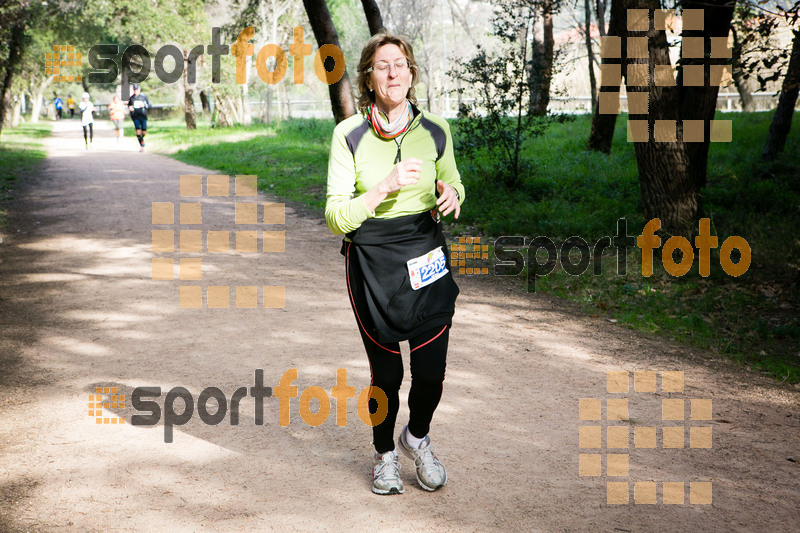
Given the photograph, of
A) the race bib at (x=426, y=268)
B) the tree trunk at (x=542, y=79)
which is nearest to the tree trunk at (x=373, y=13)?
the tree trunk at (x=542, y=79)

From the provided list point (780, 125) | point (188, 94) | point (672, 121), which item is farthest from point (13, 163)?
point (780, 125)

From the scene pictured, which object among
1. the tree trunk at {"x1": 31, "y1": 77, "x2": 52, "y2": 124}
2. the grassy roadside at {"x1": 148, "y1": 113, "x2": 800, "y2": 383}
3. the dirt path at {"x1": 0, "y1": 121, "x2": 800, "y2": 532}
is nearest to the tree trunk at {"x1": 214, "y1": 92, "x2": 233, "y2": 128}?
the grassy roadside at {"x1": 148, "y1": 113, "x2": 800, "y2": 383}

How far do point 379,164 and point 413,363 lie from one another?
98cm

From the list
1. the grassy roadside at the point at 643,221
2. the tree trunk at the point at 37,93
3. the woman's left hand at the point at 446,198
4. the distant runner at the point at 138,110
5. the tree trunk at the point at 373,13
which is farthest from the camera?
the tree trunk at the point at 37,93

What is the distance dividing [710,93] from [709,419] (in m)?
5.50

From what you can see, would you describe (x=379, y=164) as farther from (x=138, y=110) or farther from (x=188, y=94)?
(x=188, y=94)

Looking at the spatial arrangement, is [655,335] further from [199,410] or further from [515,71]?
[515,71]

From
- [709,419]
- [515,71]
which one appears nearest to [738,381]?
[709,419]

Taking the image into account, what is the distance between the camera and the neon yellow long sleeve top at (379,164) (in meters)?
3.36

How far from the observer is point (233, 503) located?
12.3ft

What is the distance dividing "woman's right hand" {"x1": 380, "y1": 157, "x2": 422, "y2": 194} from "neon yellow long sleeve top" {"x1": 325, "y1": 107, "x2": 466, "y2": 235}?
0.22 metres

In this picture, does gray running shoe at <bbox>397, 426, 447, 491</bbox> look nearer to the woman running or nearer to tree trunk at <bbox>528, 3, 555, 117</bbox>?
the woman running

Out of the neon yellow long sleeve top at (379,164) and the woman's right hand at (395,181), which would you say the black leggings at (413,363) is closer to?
the neon yellow long sleeve top at (379,164)

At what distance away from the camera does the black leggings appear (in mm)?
3559
